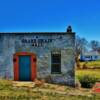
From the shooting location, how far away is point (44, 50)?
26.2 m

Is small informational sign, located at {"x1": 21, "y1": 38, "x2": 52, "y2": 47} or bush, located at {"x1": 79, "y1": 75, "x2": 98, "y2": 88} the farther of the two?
bush, located at {"x1": 79, "y1": 75, "x2": 98, "y2": 88}

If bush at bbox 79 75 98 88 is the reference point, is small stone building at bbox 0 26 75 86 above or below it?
above

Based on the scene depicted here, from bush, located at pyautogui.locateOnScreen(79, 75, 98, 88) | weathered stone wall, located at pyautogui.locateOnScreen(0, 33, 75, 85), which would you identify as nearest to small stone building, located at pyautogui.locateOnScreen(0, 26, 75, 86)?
weathered stone wall, located at pyautogui.locateOnScreen(0, 33, 75, 85)

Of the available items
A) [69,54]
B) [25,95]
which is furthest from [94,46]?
[25,95]

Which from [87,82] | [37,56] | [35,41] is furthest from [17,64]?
[87,82]

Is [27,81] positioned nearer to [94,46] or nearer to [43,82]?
[43,82]

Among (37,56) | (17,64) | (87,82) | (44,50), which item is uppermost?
(44,50)

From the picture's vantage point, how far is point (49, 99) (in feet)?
54.6

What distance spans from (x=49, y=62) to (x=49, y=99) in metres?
9.65

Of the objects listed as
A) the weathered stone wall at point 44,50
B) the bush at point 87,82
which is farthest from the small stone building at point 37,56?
the bush at point 87,82

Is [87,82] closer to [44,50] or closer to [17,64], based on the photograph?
[44,50]

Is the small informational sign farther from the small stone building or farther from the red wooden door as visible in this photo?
Result: the red wooden door

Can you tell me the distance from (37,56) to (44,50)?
28.6 inches

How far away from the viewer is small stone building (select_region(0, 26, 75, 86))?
85.5 ft
